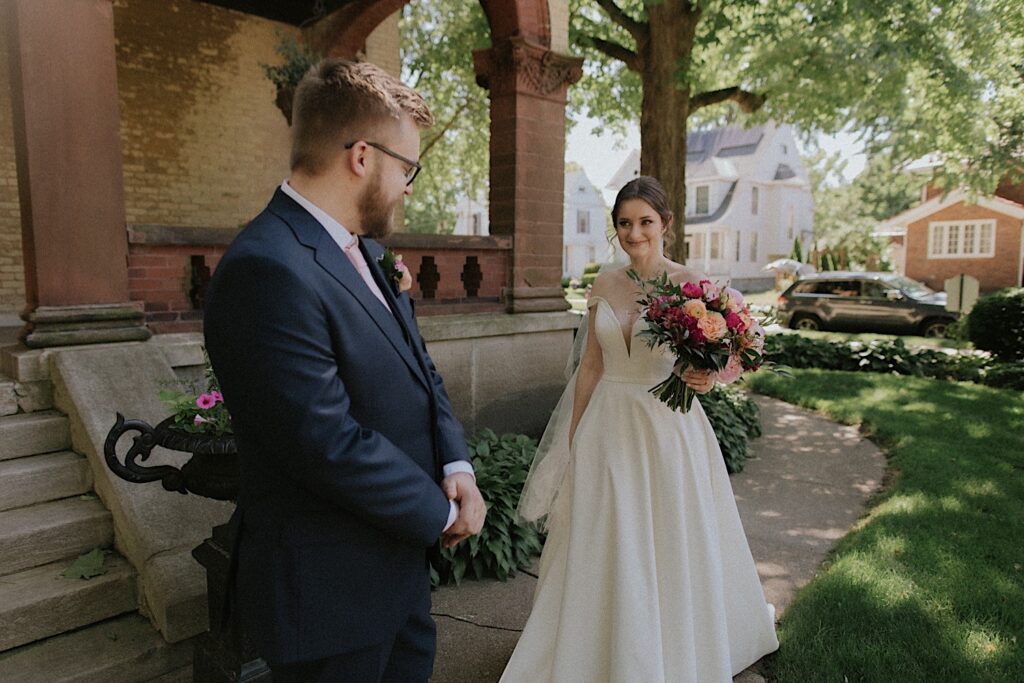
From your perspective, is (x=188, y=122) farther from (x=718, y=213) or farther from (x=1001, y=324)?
(x=718, y=213)

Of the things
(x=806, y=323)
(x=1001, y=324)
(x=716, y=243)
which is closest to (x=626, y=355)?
(x=1001, y=324)

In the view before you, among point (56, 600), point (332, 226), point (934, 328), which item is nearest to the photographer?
point (332, 226)

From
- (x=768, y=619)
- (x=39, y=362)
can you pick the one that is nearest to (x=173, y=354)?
(x=39, y=362)

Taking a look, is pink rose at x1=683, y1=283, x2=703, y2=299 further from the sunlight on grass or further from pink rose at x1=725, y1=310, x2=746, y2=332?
the sunlight on grass

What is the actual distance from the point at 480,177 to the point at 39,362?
16298mm

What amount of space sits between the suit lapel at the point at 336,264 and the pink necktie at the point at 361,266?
10 cm

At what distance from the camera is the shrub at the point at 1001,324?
12.7m

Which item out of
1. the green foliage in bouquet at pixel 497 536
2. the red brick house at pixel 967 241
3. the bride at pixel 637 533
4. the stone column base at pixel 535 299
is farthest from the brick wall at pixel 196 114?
the red brick house at pixel 967 241

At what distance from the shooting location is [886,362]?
12.6 metres

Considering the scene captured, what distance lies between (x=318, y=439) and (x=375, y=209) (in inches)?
25.5

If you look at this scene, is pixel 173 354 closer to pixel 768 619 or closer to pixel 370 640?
pixel 370 640

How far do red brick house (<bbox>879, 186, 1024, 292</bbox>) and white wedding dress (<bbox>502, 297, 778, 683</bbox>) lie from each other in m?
29.8

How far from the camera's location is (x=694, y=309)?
Result: 2.88 meters

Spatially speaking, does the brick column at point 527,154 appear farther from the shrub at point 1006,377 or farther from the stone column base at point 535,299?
the shrub at point 1006,377
